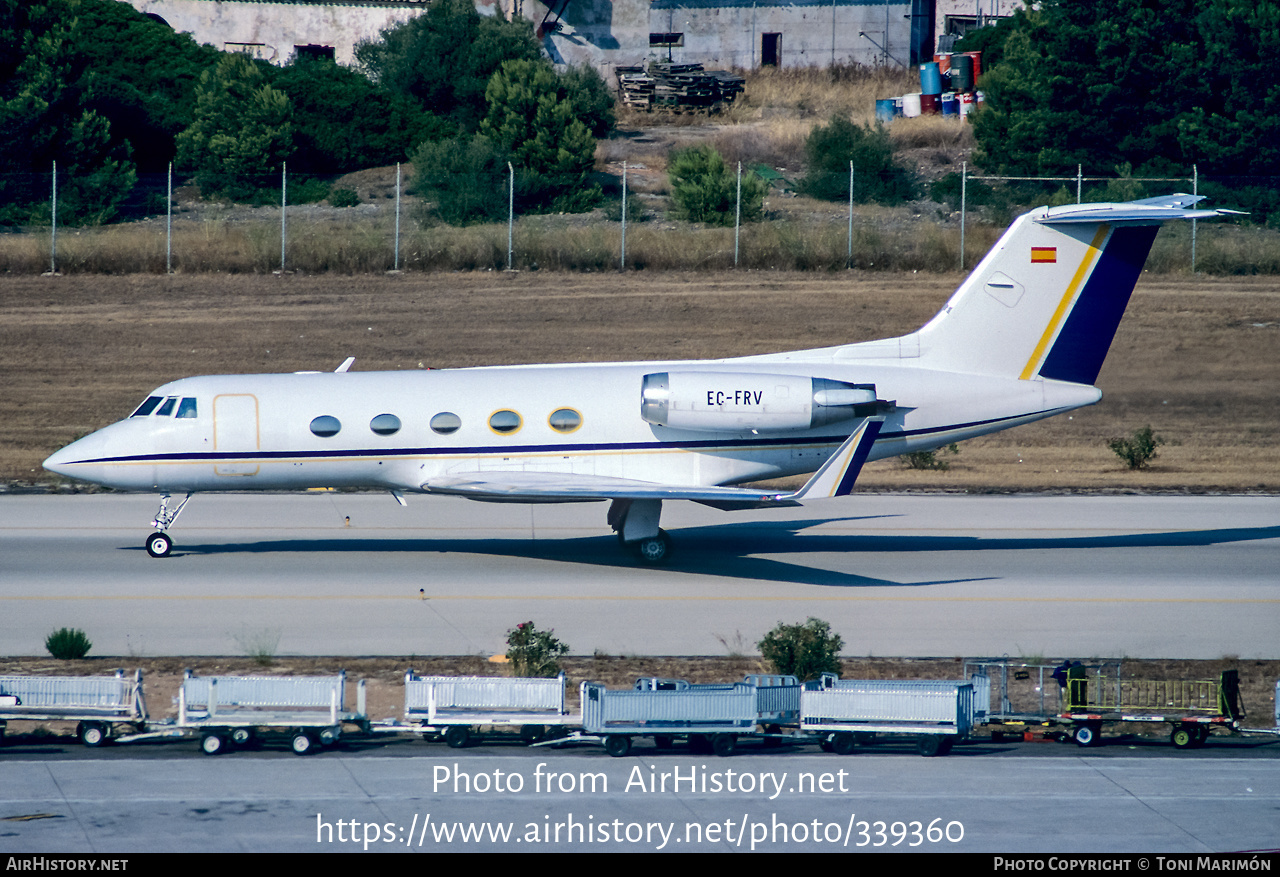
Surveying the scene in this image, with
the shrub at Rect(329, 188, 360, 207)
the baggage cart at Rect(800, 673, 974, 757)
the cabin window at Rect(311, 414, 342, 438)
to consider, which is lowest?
the baggage cart at Rect(800, 673, 974, 757)

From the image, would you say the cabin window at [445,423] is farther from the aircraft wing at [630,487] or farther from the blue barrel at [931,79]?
the blue barrel at [931,79]

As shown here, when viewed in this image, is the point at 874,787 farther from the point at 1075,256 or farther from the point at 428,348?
the point at 428,348

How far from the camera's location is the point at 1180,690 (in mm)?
15438

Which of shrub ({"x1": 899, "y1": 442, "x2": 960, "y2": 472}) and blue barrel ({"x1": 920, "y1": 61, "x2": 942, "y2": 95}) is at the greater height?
blue barrel ({"x1": 920, "y1": 61, "x2": 942, "y2": 95})

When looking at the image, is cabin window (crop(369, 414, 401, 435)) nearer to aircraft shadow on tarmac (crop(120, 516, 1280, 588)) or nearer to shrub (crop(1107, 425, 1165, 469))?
aircraft shadow on tarmac (crop(120, 516, 1280, 588))

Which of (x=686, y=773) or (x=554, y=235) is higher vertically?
(x=554, y=235)

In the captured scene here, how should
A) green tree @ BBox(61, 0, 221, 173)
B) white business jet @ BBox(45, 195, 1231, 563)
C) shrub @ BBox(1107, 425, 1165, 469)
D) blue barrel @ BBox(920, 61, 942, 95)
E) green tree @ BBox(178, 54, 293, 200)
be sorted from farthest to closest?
blue barrel @ BBox(920, 61, 942, 95), green tree @ BBox(61, 0, 221, 173), green tree @ BBox(178, 54, 293, 200), shrub @ BBox(1107, 425, 1165, 469), white business jet @ BBox(45, 195, 1231, 563)

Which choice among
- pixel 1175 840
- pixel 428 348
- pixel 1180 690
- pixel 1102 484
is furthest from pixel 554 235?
pixel 1175 840

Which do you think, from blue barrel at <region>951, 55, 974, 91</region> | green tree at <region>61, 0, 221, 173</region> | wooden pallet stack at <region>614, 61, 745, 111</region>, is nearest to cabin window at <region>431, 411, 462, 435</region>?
green tree at <region>61, 0, 221, 173</region>

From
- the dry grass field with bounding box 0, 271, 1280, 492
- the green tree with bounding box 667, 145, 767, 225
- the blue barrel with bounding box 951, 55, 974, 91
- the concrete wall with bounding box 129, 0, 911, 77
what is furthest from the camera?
the concrete wall with bounding box 129, 0, 911, 77

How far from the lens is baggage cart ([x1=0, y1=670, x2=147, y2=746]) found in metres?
13.5

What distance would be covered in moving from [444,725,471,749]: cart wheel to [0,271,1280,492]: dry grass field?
21694 mm

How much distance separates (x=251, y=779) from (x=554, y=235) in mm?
36648
